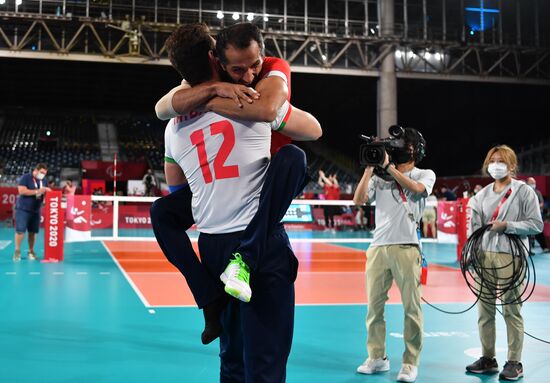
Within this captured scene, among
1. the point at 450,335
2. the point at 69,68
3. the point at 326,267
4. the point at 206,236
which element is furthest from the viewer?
the point at 69,68

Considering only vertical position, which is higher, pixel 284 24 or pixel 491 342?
pixel 284 24

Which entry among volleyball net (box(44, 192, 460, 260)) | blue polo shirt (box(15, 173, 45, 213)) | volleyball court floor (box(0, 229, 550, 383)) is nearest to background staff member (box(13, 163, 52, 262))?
blue polo shirt (box(15, 173, 45, 213))

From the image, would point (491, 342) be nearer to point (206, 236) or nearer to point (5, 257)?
point (206, 236)

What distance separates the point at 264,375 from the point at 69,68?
36157mm

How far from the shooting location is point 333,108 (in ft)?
123

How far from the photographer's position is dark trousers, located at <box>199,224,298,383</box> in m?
2.38

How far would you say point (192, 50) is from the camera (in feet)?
7.61

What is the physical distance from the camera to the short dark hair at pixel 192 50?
90.7 inches

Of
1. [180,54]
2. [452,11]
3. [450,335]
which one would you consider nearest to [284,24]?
[452,11]

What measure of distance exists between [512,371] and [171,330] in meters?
3.09

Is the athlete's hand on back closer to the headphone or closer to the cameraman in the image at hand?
the cameraman

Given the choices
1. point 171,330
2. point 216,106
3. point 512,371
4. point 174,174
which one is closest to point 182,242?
point 174,174

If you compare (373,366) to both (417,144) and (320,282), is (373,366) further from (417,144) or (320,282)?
(320,282)

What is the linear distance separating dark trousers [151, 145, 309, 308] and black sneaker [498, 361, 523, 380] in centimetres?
308
